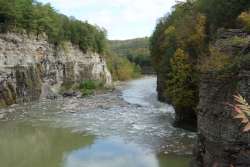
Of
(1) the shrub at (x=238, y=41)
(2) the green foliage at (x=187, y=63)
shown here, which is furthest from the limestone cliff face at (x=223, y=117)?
(2) the green foliage at (x=187, y=63)

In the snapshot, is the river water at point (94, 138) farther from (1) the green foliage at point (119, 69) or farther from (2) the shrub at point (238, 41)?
(1) the green foliage at point (119, 69)

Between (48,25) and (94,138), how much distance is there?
34.2m

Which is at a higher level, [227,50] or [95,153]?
[227,50]

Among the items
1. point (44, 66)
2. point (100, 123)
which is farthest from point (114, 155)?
point (44, 66)

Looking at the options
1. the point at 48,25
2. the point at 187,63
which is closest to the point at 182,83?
the point at 187,63

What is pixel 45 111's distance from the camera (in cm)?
3916

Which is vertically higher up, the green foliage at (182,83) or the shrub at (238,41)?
the shrub at (238,41)

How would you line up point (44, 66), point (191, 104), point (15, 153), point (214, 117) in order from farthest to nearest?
point (44, 66) < point (191, 104) < point (15, 153) < point (214, 117)

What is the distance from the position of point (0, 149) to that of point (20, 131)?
5.44 m

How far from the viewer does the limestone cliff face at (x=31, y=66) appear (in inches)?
1775

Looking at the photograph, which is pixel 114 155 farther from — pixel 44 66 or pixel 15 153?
pixel 44 66

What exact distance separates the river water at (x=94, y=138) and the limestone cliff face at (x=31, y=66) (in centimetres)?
713

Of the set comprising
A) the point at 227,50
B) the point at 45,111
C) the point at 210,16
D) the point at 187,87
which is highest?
the point at 210,16

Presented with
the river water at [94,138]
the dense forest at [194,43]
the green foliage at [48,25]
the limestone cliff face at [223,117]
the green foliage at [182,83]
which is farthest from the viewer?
the green foliage at [48,25]
